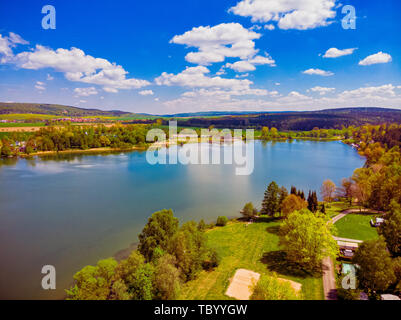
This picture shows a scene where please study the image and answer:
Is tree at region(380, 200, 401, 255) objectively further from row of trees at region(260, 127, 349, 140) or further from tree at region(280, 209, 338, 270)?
row of trees at region(260, 127, 349, 140)

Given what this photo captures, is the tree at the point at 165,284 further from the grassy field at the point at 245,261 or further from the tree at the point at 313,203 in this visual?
the tree at the point at 313,203

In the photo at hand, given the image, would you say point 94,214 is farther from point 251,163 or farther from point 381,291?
point 251,163

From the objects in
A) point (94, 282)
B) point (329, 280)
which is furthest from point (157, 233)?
point (329, 280)

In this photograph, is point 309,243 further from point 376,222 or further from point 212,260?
point 376,222

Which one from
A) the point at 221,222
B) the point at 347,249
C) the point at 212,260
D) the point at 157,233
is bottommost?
the point at 212,260

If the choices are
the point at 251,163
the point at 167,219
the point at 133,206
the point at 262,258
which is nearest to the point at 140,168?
the point at 133,206

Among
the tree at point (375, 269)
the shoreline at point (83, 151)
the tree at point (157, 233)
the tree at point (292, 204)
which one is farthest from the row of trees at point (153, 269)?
the shoreline at point (83, 151)
